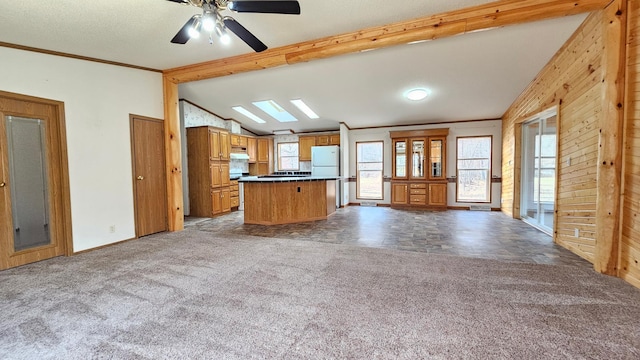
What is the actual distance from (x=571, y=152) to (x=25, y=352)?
5.65 m

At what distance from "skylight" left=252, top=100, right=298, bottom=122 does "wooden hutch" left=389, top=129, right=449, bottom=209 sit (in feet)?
9.81

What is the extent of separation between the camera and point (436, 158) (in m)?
7.16

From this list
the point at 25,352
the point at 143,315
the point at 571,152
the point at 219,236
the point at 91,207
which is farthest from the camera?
the point at 219,236

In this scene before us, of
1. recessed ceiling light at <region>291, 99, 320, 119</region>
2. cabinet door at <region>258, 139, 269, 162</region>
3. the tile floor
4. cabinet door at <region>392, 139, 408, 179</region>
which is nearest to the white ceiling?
recessed ceiling light at <region>291, 99, 320, 119</region>

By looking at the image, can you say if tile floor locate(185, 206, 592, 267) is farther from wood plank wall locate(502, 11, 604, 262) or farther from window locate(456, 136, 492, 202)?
window locate(456, 136, 492, 202)

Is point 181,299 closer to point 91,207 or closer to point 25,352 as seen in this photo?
point 25,352

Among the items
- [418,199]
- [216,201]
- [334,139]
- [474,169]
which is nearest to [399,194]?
[418,199]

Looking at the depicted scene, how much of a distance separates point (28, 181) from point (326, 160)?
5838 mm

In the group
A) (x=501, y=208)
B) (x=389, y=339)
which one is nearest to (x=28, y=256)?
(x=389, y=339)

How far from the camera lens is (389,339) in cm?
171

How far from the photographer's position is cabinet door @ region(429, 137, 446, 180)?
709 centimetres

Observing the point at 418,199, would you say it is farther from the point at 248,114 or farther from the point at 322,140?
the point at 248,114

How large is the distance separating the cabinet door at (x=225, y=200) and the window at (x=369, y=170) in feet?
12.6

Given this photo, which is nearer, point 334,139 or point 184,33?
point 184,33
